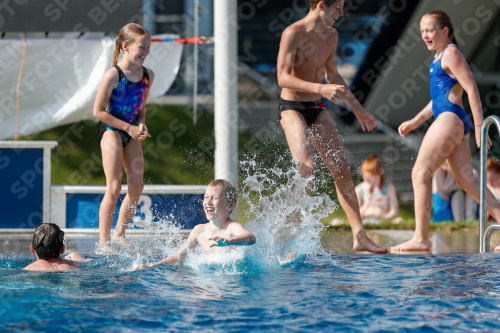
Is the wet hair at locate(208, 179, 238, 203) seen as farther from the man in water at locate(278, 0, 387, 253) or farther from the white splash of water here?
the man in water at locate(278, 0, 387, 253)

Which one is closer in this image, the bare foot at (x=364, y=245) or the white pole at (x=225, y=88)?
the bare foot at (x=364, y=245)

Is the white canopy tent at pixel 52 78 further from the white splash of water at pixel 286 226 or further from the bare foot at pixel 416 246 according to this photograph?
the bare foot at pixel 416 246

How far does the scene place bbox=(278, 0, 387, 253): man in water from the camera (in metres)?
6.57

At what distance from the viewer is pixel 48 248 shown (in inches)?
220

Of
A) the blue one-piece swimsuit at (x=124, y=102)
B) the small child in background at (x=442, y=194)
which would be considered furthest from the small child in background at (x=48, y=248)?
the small child in background at (x=442, y=194)

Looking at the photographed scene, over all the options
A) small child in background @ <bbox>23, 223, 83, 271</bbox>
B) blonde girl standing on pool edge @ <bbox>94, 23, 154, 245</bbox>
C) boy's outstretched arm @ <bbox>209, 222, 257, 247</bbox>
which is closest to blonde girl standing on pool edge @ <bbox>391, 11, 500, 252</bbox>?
boy's outstretched arm @ <bbox>209, 222, 257, 247</bbox>

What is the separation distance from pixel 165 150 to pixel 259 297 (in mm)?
8521

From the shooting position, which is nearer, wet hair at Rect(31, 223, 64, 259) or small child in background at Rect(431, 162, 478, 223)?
wet hair at Rect(31, 223, 64, 259)

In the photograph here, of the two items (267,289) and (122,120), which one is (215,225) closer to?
(267,289)

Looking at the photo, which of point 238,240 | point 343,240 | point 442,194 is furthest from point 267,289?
point 442,194

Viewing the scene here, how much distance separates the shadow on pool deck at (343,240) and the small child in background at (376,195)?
0.77 m

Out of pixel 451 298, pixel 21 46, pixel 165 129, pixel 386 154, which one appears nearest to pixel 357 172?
pixel 386 154

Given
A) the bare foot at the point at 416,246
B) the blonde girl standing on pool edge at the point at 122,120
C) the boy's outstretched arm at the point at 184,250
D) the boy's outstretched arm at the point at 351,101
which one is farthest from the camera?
the blonde girl standing on pool edge at the point at 122,120

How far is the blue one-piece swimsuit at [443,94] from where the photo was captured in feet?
22.0
